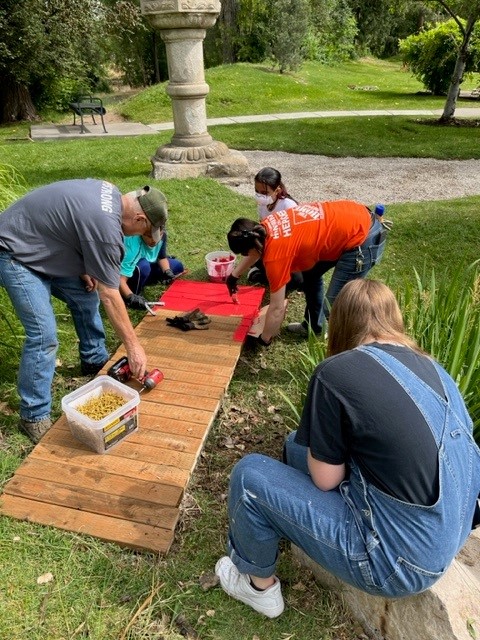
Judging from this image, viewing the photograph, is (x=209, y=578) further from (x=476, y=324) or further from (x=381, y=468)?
(x=476, y=324)

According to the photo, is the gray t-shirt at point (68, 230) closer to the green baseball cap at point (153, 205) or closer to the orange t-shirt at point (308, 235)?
the green baseball cap at point (153, 205)

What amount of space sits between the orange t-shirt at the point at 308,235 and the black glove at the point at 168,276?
1.74 meters

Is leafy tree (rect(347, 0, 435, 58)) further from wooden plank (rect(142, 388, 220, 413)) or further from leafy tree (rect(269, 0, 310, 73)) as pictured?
wooden plank (rect(142, 388, 220, 413))

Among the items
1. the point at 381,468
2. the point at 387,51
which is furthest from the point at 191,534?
the point at 387,51

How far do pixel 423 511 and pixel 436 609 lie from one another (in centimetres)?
46

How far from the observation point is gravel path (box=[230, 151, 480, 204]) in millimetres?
7410

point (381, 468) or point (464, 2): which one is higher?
point (464, 2)

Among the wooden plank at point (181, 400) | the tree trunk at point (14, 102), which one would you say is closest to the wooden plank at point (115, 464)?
the wooden plank at point (181, 400)

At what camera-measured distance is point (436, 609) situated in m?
1.81

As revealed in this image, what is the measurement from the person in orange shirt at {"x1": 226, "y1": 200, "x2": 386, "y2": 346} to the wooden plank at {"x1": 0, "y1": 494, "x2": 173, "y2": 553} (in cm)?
166

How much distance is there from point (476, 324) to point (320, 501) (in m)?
1.38

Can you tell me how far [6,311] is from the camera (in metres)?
3.66

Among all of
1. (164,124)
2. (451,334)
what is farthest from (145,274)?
(164,124)

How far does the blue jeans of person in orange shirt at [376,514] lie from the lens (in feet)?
5.37
